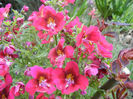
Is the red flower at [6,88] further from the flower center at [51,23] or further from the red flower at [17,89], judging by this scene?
the flower center at [51,23]

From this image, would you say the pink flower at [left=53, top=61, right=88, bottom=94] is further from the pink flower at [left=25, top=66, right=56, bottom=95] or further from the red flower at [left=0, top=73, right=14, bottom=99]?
the red flower at [left=0, top=73, right=14, bottom=99]

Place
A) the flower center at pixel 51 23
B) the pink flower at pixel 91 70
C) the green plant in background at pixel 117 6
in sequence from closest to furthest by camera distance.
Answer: the pink flower at pixel 91 70 → the flower center at pixel 51 23 → the green plant in background at pixel 117 6

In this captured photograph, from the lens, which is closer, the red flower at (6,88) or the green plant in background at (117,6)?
the red flower at (6,88)

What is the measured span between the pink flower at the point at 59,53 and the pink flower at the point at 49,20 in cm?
7

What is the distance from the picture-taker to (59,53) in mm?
655

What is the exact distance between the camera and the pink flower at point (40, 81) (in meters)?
0.61

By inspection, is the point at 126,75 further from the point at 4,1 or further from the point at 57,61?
the point at 4,1

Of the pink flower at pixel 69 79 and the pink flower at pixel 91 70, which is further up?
the pink flower at pixel 91 70

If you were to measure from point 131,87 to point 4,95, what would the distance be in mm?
467

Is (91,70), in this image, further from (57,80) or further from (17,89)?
(17,89)

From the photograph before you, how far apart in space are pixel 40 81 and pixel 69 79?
117mm

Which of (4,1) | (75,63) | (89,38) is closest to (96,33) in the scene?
(89,38)

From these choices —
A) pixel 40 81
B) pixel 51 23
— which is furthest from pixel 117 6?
pixel 40 81

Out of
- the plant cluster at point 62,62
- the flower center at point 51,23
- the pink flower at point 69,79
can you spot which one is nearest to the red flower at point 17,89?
the plant cluster at point 62,62
